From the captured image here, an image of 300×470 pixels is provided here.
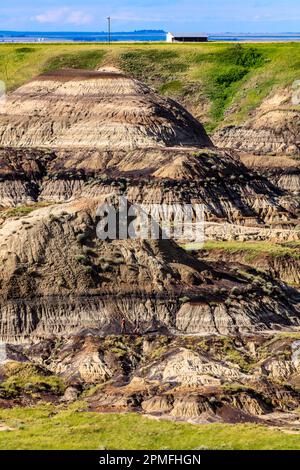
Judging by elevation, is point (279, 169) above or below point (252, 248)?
above

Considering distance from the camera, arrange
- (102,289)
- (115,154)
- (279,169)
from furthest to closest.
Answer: (279,169)
(115,154)
(102,289)

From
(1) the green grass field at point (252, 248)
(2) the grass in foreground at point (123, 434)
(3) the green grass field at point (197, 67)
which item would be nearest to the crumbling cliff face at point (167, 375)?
(2) the grass in foreground at point (123, 434)

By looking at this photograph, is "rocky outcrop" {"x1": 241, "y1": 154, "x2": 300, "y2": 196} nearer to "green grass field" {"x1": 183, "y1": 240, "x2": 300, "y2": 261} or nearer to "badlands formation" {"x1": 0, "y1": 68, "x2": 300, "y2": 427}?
"green grass field" {"x1": 183, "y1": 240, "x2": 300, "y2": 261}

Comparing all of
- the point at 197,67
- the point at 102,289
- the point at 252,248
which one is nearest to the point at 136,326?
the point at 102,289

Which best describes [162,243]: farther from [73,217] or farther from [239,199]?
[239,199]

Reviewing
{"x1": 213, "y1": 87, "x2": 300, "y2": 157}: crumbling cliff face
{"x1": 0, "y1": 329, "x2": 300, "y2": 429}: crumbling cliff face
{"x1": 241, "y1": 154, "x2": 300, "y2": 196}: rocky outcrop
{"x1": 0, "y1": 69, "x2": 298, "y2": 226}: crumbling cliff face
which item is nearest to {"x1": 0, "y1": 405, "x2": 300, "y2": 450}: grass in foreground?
{"x1": 0, "y1": 329, "x2": 300, "y2": 429}: crumbling cliff face

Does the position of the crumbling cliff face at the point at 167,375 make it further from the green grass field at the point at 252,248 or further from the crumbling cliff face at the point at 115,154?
the crumbling cliff face at the point at 115,154

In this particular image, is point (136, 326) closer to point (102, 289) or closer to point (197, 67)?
point (102, 289)
